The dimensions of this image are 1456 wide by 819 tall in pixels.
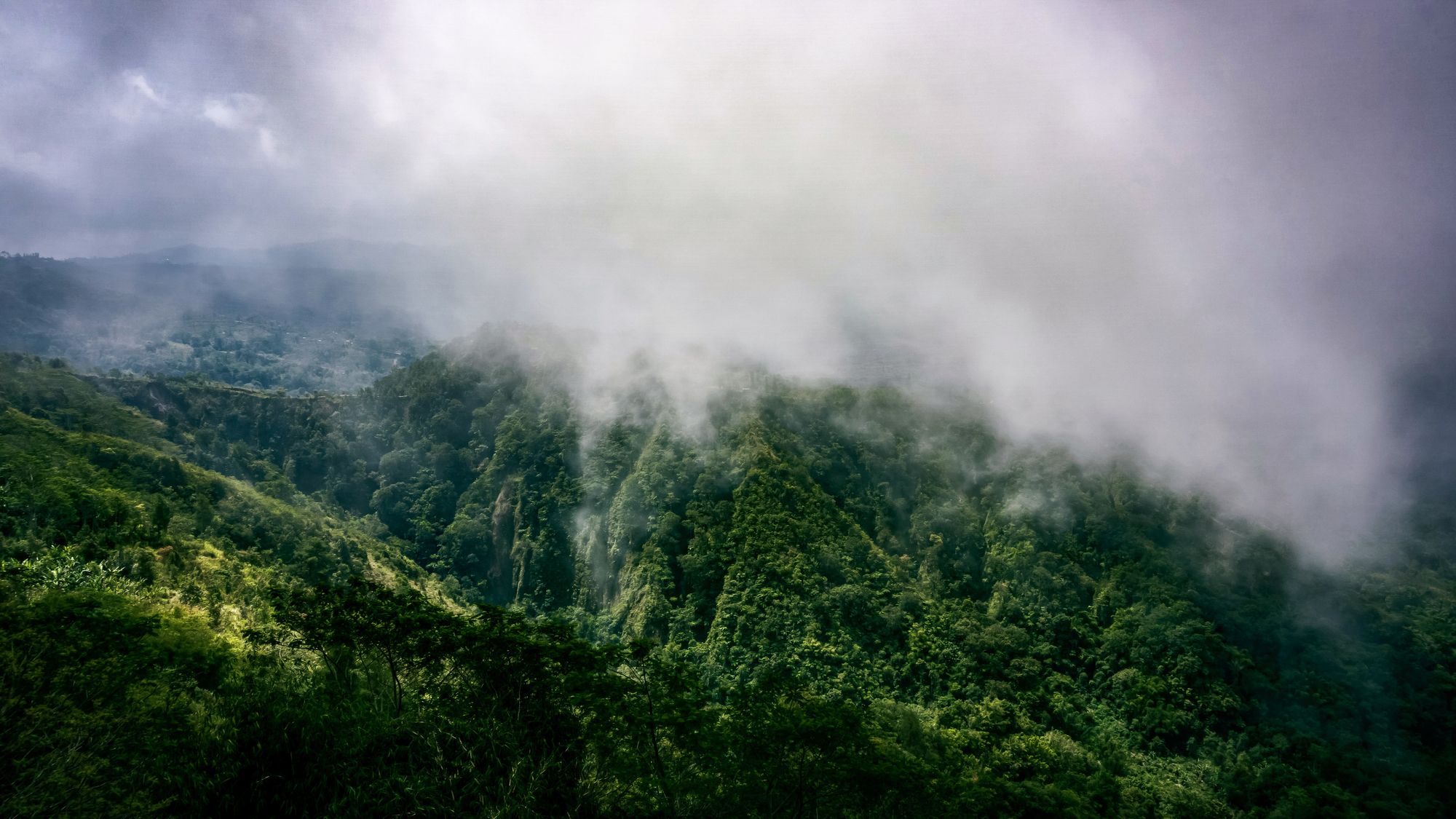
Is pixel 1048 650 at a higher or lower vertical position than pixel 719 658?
higher

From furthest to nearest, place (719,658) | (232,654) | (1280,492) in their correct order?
(1280,492) < (719,658) < (232,654)

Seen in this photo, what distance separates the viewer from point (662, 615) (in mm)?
91000

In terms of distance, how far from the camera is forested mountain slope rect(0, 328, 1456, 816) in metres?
29.6

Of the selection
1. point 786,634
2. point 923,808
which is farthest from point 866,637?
point 923,808

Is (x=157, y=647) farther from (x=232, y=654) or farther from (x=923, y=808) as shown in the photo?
(x=923, y=808)

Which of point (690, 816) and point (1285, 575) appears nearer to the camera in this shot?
point (690, 816)

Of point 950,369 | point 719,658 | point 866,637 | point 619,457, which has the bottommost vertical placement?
point 719,658

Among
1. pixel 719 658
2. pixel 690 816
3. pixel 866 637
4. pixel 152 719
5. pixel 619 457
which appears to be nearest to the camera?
pixel 152 719

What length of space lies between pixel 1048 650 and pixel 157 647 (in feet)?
295

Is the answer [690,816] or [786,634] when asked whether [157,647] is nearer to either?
[690,816]

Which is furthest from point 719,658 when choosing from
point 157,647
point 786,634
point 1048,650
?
point 157,647

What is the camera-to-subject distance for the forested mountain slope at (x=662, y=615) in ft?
97.0

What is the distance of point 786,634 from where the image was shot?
271 feet

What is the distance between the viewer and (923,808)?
1548 inches
